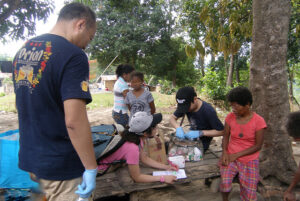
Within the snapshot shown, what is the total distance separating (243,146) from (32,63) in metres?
2.01

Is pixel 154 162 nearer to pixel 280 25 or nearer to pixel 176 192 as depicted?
pixel 176 192

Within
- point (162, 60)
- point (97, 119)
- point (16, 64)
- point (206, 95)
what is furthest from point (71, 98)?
point (162, 60)

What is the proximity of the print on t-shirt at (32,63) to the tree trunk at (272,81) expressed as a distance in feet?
7.75

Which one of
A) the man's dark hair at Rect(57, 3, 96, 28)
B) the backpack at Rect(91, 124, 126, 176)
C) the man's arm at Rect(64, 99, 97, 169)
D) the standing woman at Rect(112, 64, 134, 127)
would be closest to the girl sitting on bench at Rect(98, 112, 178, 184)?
the backpack at Rect(91, 124, 126, 176)

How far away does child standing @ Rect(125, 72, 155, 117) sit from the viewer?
10.5 feet

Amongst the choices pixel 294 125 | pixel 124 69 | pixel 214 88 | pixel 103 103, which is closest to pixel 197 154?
pixel 294 125

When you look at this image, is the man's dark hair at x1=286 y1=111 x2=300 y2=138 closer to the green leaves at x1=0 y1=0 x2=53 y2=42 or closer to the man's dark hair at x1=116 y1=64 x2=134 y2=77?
the man's dark hair at x1=116 y1=64 x2=134 y2=77

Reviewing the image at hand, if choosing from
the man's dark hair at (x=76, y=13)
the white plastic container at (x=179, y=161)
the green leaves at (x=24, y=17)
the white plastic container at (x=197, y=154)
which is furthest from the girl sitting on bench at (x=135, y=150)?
the green leaves at (x=24, y=17)

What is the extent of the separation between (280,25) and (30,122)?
106 inches

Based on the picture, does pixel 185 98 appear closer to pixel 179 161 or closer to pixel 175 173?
pixel 179 161

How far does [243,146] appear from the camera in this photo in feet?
7.16

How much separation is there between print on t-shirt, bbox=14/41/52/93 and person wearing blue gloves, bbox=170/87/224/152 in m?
1.67

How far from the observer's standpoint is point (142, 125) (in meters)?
2.03

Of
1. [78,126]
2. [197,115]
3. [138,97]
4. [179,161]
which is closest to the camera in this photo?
[78,126]
